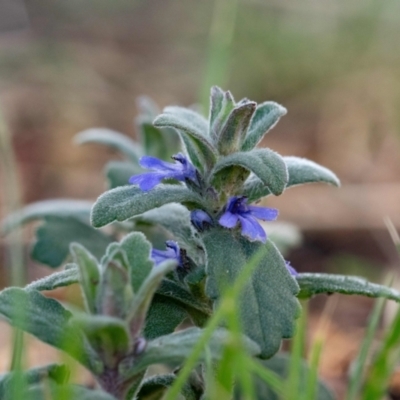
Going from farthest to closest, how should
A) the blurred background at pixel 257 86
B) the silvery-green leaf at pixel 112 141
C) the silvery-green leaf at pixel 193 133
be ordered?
the blurred background at pixel 257 86, the silvery-green leaf at pixel 112 141, the silvery-green leaf at pixel 193 133

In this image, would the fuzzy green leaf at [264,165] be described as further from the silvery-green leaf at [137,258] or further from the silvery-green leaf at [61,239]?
the silvery-green leaf at [61,239]

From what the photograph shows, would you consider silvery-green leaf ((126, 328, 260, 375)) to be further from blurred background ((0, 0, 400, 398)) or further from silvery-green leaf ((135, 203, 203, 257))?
blurred background ((0, 0, 400, 398))

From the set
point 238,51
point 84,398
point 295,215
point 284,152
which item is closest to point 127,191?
point 84,398

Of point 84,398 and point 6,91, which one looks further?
point 6,91

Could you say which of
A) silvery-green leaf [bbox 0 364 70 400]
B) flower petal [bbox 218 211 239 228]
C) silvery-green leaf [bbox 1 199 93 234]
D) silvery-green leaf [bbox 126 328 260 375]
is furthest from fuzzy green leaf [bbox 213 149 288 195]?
silvery-green leaf [bbox 1 199 93 234]

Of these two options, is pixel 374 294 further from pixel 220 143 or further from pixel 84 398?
pixel 84 398

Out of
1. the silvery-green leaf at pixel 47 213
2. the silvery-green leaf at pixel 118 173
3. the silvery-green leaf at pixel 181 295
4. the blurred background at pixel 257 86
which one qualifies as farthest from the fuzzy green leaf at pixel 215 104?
the blurred background at pixel 257 86
